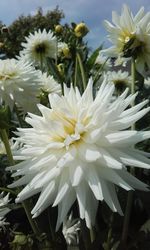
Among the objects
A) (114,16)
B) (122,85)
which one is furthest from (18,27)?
(114,16)

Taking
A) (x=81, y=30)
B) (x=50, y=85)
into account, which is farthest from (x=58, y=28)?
(x=50, y=85)

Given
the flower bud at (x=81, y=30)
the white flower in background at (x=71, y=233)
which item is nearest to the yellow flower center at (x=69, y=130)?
the white flower in background at (x=71, y=233)

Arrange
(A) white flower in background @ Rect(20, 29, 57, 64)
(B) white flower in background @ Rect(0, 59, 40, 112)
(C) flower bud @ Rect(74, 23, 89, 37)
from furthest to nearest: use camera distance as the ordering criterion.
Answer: (A) white flower in background @ Rect(20, 29, 57, 64) < (C) flower bud @ Rect(74, 23, 89, 37) < (B) white flower in background @ Rect(0, 59, 40, 112)

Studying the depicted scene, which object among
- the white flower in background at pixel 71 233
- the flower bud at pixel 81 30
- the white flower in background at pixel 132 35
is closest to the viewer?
the white flower in background at pixel 71 233

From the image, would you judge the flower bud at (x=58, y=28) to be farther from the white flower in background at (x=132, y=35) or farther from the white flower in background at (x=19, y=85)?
the white flower in background at (x=132, y=35)

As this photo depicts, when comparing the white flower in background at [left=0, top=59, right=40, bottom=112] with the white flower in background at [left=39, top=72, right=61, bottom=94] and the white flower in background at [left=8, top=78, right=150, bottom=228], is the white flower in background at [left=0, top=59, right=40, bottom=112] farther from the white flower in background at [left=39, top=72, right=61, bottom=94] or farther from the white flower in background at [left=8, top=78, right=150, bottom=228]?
the white flower in background at [left=8, top=78, right=150, bottom=228]

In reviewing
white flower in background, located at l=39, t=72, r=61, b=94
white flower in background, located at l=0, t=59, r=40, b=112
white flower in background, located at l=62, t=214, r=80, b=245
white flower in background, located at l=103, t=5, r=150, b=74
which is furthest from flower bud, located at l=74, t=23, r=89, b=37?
white flower in background, located at l=62, t=214, r=80, b=245
